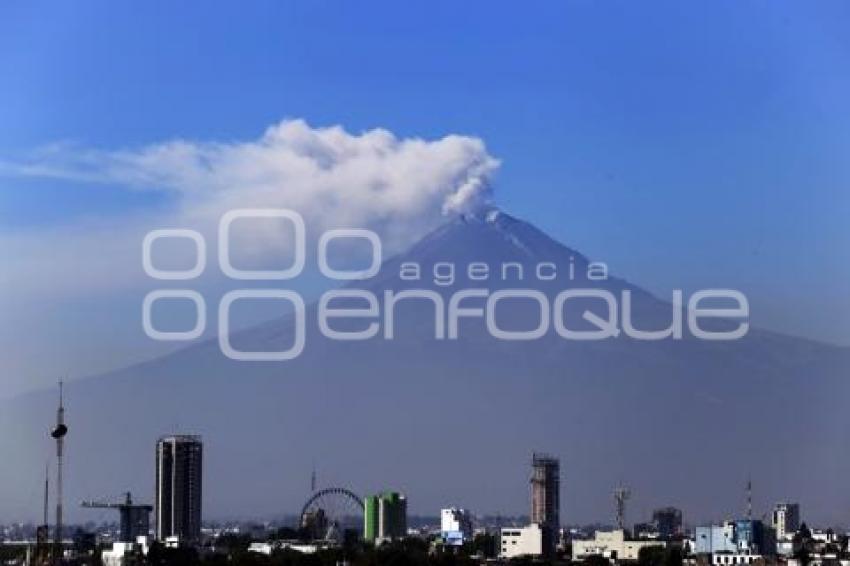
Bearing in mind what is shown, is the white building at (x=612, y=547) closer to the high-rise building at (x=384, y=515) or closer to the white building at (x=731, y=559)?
the white building at (x=731, y=559)

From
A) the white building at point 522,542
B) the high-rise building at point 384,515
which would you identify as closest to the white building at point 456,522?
the high-rise building at point 384,515

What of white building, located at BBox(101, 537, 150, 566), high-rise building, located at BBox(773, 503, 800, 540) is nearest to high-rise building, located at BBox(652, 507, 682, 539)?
high-rise building, located at BBox(773, 503, 800, 540)

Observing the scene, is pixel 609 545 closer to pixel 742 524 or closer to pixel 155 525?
pixel 742 524

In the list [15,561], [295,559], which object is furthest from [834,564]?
[15,561]

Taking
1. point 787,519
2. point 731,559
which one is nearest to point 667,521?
point 787,519

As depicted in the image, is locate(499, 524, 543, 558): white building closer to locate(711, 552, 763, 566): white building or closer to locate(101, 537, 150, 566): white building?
locate(711, 552, 763, 566): white building

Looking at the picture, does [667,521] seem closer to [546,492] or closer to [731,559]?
[546,492]
